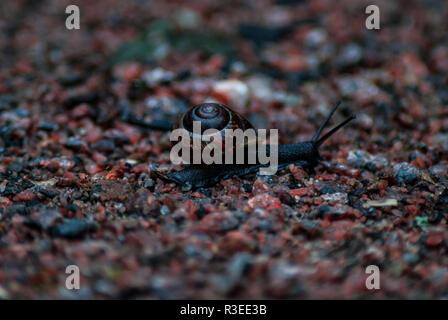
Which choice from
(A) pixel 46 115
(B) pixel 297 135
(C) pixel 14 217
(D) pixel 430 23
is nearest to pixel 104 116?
(A) pixel 46 115

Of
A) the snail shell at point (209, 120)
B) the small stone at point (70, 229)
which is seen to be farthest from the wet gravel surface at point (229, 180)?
the snail shell at point (209, 120)

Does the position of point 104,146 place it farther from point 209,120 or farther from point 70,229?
point 70,229

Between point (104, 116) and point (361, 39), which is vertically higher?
point (361, 39)

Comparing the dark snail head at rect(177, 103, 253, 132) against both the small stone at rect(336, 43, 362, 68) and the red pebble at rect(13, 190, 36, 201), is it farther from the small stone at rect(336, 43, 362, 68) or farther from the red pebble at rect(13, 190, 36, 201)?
the small stone at rect(336, 43, 362, 68)

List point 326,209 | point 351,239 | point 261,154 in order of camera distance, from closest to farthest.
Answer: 1. point 351,239
2. point 326,209
3. point 261,154
